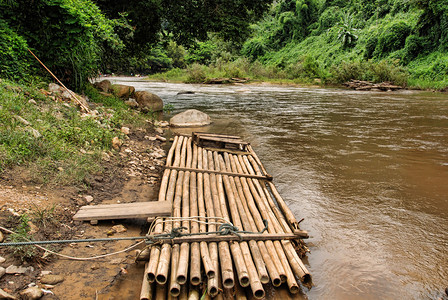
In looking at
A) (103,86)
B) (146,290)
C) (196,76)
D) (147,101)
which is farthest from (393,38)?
(146,290)

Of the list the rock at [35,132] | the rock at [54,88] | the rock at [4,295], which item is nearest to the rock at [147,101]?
the rock at [54,88]

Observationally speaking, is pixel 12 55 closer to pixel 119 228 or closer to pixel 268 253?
pixel 119 228

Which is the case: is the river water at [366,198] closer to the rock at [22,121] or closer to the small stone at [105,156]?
the small stone at [105,156]

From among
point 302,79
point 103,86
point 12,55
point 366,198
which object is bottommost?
point 302,79

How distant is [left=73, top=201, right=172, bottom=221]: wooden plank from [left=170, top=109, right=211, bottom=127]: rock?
519cm

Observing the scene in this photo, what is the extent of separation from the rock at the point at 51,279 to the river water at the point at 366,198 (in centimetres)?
190

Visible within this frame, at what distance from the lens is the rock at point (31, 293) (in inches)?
77.6

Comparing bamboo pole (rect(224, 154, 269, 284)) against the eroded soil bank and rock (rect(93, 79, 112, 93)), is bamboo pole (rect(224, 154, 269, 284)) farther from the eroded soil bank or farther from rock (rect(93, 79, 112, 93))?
rock (rect(93, 79, 112, 93))

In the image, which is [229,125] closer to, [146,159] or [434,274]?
[146,159]

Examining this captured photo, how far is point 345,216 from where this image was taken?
3521 millimetres

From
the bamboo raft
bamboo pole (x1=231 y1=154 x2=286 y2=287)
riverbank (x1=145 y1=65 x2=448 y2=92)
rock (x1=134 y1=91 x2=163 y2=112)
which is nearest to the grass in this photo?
the bamboo raft

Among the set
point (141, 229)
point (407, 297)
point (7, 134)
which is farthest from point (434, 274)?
point (7, 134)

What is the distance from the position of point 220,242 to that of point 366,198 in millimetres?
2319

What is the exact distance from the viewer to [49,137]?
399cm
